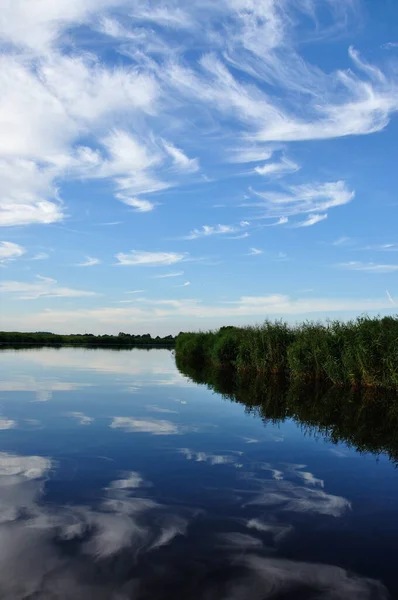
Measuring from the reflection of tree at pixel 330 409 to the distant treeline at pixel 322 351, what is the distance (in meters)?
0.84

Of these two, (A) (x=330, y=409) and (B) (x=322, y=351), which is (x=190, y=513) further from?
(B) (x=322, y=351)

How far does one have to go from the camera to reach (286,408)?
1702 cm

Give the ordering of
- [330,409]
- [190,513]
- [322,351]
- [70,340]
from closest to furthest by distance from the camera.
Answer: [190,513], [330,409], [322,351], [70,340]

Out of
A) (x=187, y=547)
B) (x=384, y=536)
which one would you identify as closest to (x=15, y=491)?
(x=187, y=547)

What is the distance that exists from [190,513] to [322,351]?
18699 millimetres

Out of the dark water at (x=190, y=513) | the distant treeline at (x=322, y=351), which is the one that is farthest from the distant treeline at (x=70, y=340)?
the dark water at (x=190, y=513)

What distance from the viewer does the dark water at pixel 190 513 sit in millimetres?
4695

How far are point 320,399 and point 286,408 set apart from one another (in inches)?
111

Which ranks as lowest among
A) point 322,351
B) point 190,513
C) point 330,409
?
point 190,513

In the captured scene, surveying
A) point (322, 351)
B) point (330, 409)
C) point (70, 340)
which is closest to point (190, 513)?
point (330, 409)

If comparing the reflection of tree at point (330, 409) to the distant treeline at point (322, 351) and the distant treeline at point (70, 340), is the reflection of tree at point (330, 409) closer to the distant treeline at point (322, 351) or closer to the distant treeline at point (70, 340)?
the distant treeline at point (322, 351)

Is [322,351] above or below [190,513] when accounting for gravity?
above

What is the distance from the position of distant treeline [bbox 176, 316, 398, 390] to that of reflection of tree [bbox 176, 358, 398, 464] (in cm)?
84

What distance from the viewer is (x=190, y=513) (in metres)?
6.56
